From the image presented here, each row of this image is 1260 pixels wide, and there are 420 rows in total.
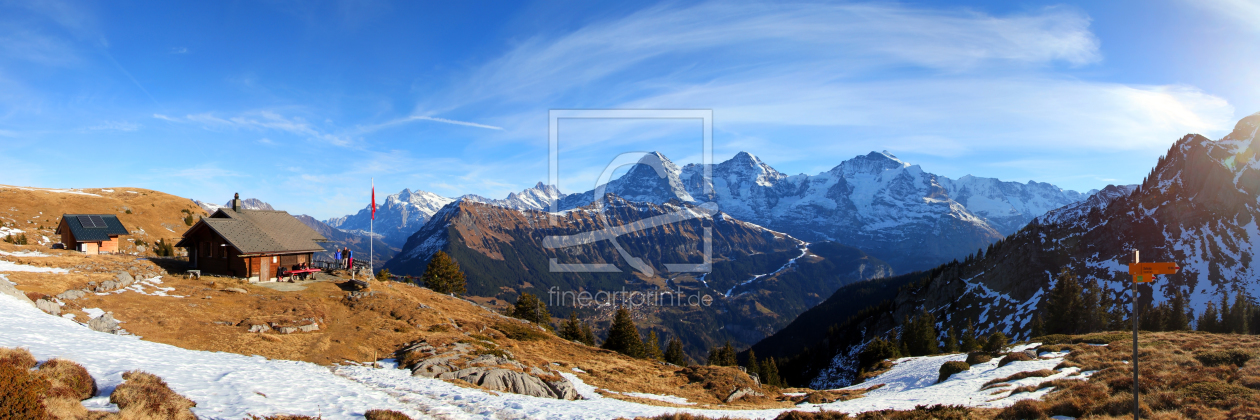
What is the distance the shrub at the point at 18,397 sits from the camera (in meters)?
11.0

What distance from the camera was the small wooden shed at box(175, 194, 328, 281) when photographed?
1763 inches

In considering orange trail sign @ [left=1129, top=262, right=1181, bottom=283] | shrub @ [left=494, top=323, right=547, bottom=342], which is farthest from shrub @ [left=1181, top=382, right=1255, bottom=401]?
shrub @ [left=494, top=323, right=547, bottom=342]

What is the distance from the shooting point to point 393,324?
3684cm

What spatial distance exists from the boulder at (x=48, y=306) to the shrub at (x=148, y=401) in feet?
52.8

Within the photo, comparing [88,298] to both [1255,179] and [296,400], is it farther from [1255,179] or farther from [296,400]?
[1255,179]

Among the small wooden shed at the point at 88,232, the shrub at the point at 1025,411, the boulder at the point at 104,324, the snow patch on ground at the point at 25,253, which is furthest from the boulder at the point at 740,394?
the small wooden shed at the point at 88,232

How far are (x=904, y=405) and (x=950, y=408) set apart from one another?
7625mm

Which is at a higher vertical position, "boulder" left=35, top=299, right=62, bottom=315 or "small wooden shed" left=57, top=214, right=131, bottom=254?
"small wooden shed" left=57, top=214, right=131, bottom=254

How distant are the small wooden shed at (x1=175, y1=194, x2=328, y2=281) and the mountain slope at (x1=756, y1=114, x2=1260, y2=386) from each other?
12586cm

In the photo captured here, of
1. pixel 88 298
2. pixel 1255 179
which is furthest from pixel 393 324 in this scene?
pixel 1255 179

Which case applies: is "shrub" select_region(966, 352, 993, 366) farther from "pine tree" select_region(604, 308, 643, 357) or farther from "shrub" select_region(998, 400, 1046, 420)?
"pine tree" select_region(604, 308, 643, 357)

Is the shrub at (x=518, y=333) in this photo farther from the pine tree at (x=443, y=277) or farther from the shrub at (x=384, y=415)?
the pine tree at (x=443, y=277)

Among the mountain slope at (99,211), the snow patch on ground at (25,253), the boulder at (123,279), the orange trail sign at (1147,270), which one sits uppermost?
the mountain slope at (99,211)

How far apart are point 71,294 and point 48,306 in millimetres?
3699
